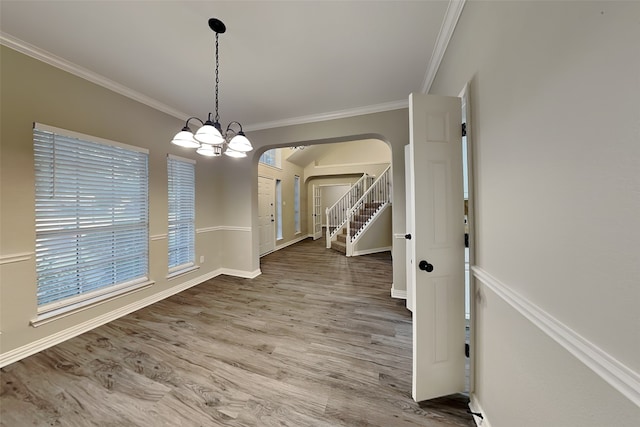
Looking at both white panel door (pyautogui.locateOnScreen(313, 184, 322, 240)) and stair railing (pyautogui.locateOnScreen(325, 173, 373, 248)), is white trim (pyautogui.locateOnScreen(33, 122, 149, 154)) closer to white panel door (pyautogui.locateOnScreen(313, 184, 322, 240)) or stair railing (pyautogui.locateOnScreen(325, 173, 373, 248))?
stair railing (pyautogui.locateOnScreen(325, 173, 373, 248))

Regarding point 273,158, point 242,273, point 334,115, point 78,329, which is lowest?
point 78,329

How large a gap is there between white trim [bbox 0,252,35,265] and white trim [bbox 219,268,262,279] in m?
2.37

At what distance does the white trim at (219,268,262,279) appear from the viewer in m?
3.86

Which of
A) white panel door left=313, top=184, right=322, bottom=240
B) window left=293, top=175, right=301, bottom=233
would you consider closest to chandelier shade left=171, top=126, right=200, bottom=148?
window left=293, top=175, right=301, bottom=233

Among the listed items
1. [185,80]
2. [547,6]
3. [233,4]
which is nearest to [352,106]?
[233,4]

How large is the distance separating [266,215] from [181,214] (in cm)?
266

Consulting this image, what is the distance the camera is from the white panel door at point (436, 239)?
54.7 inches

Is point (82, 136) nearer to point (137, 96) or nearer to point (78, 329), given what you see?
point (137, 96)

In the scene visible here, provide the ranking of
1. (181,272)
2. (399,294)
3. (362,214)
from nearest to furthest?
1. (399,294)
2. (181,272)
3. (362,214)

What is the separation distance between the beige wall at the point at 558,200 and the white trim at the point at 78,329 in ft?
11.8

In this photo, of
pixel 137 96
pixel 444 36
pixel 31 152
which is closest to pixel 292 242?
pixel 137 96

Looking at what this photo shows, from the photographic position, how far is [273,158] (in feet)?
21.1

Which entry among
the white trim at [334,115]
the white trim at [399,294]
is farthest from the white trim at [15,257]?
the white trim at [399,294]

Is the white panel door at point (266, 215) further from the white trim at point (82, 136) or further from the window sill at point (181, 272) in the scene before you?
the white trim at point (82, 136)
